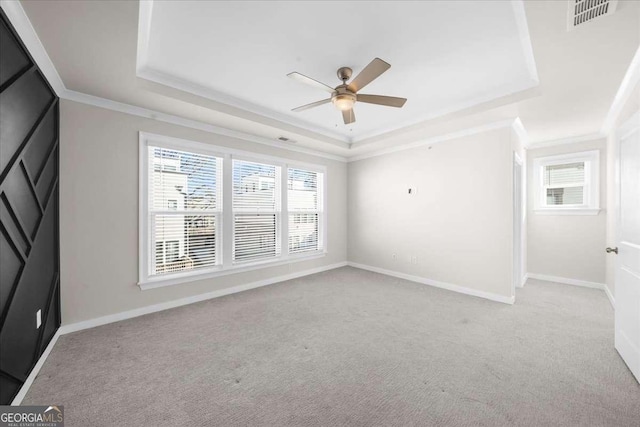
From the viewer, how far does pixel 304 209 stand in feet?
16.8

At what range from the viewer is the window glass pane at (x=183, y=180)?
3303 mm

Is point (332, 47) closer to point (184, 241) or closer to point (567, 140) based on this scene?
point (184, 241)

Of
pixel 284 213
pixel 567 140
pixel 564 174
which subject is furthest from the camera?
pixel 284 213

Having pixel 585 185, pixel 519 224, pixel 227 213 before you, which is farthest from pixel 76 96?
pixel 585 185

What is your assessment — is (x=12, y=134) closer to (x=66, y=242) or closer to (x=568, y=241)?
(x=66, y=242)

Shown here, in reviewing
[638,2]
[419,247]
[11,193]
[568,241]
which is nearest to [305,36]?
[638,2]

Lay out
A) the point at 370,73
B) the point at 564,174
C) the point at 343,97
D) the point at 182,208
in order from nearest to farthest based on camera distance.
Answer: the point at 370,73, the point at 343,97, the point at 182,208, the point at 564,174

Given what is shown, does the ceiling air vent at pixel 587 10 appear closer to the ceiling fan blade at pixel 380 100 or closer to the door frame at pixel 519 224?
the ceiling fan blade at pixel 380 100

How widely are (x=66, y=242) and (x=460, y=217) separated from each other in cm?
517

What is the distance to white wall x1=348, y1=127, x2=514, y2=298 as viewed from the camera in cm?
361

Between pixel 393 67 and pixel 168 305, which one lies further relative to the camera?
pixel 168 305

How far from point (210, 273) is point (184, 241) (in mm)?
608

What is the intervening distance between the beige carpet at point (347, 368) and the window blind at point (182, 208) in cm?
69

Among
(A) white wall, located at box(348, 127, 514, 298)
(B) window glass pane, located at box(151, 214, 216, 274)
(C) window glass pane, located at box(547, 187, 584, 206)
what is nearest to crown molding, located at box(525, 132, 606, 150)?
(C) window glass pane, located at box(547, 187, 584, 206)
